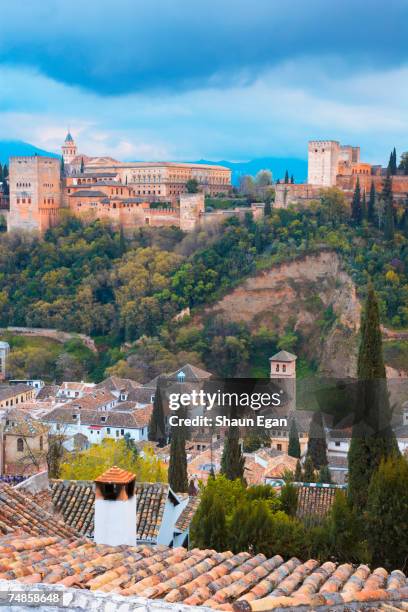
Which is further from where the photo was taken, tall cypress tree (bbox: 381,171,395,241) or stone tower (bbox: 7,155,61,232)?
stone tower (bbox: 7,155,61,232)

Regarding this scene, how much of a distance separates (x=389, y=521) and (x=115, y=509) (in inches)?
160

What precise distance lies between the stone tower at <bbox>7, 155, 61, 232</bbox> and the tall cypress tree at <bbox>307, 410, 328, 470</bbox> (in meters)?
36.5

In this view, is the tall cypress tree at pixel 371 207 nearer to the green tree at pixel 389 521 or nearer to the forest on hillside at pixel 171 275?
the forest on hillside at pixel 171 275

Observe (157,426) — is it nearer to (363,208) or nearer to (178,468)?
(178,468)

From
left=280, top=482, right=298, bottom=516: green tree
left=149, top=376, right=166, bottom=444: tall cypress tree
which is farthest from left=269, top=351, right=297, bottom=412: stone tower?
left=280, top=482, right=298, bottom=516: green tree

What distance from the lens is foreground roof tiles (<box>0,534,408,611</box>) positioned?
457 centimetres

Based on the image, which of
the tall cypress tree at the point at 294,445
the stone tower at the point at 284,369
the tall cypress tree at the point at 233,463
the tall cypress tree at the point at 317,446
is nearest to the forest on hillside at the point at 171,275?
the stone tower at the point at 284,369

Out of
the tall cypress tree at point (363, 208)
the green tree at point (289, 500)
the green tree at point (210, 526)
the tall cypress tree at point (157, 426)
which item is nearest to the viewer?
the green tree at point (210, 526)

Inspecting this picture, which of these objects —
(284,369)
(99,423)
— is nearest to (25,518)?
(99,423)

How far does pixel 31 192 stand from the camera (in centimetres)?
5994

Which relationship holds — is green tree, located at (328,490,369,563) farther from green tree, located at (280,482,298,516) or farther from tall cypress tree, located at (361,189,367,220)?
tall cypress tree, located at (361,189,367,220)

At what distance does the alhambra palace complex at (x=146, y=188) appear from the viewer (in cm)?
5691

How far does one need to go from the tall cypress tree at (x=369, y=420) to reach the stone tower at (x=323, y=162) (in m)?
42.9

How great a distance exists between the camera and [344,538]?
10.1m
